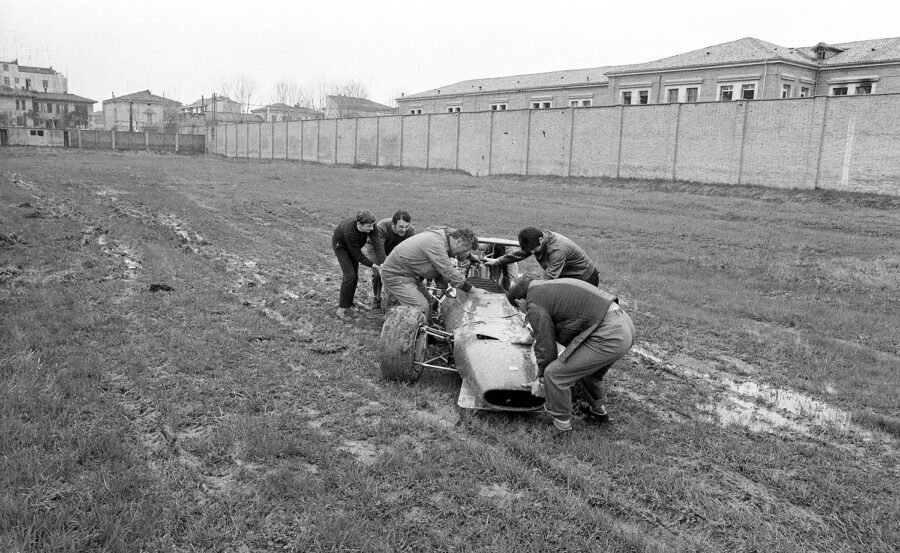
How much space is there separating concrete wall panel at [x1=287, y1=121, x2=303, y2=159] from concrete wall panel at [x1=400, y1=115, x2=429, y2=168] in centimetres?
1801

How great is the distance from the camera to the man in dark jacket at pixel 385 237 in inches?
412

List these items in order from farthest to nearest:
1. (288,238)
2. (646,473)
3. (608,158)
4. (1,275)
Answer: (608,158) < (288,238) < (1,275) < (646,473)

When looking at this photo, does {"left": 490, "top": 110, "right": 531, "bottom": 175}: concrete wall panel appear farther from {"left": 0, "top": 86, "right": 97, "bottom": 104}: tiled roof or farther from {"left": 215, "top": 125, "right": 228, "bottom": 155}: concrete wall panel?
{"left": 0, "top": 86, "right": 97, "bottom": 104}: tiled roof

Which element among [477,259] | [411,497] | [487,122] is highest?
[487,122]

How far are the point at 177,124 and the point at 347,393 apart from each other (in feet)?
362

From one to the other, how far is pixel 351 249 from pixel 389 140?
52236mm

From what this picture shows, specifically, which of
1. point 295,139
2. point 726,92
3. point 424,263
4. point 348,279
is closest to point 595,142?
point 726,92

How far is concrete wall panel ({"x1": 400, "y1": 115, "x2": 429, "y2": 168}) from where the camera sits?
5759 cm

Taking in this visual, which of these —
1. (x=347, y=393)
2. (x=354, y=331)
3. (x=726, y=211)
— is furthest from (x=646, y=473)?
(x=726, y=211)

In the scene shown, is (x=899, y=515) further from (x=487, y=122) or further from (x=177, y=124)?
(x=177, y=124)

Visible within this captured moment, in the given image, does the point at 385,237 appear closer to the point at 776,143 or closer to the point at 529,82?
the point at 776,143

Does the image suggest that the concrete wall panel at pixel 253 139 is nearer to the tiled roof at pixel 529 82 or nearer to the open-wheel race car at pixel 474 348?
the tiled roof at pixel 529 82

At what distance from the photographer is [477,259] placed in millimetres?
9258

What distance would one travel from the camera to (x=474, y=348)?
23.3 ft
